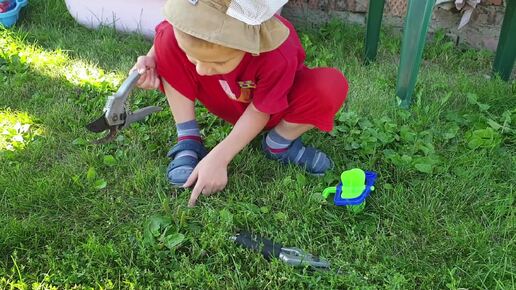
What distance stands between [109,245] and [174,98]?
58 centimetres

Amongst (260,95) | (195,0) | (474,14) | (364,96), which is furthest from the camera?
(474,14)

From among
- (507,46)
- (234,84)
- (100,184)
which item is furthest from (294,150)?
(507,46)

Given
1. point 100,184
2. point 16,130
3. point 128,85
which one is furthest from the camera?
point 16,130

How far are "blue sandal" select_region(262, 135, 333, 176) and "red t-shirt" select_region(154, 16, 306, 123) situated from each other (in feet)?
0.71

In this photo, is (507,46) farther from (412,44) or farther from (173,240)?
(173,240)

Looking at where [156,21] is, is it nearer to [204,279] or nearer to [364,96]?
[364,96]

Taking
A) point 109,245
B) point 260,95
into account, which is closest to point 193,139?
point 260,95

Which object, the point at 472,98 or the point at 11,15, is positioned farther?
the point at 11,15

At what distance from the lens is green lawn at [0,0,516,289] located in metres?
1.46

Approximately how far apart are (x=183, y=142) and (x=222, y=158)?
0.22 metres

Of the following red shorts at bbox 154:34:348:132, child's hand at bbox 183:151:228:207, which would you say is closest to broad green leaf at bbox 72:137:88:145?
red shorts at bbox 154:34:348:132

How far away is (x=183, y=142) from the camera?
1.86m

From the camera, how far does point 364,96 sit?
2256mm

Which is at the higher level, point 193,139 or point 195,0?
point 195,0
